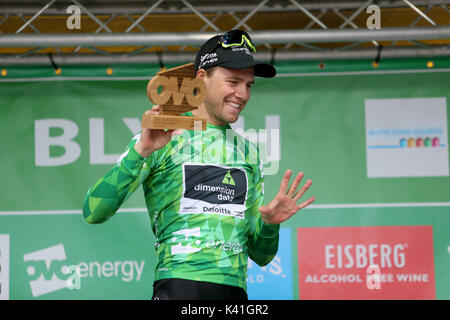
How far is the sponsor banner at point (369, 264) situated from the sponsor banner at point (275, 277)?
99mm

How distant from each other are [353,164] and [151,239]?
5.43 ft

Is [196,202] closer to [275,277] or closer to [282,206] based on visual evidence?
[282,206]

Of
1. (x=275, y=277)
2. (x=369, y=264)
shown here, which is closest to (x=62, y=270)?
(x=275, y=277)

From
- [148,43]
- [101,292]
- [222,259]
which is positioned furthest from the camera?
[101,292]

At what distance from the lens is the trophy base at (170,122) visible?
163 cm

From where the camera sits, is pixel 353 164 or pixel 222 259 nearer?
pixel 222 259

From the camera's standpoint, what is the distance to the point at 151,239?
173 inches

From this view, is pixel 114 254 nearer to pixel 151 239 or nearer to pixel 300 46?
pixel 151 239

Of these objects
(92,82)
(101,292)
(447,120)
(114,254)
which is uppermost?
(92,82)

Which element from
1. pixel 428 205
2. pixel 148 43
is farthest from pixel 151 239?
pixel 428 205

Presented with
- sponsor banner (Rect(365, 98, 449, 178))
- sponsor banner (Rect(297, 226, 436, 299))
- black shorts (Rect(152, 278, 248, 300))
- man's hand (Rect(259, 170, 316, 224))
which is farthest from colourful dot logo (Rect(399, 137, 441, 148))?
black shorts (Rect(152, 278, 248, 300))

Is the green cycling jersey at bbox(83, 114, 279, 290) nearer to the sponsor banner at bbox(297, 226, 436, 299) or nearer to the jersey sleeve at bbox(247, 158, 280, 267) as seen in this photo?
the jersey sleeve at bbox(247, 158, 280, 267)

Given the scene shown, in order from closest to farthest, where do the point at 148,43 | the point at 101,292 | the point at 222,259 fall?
the point at 222,259, the point at 148,43, the point at 101,292

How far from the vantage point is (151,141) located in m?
1.71
